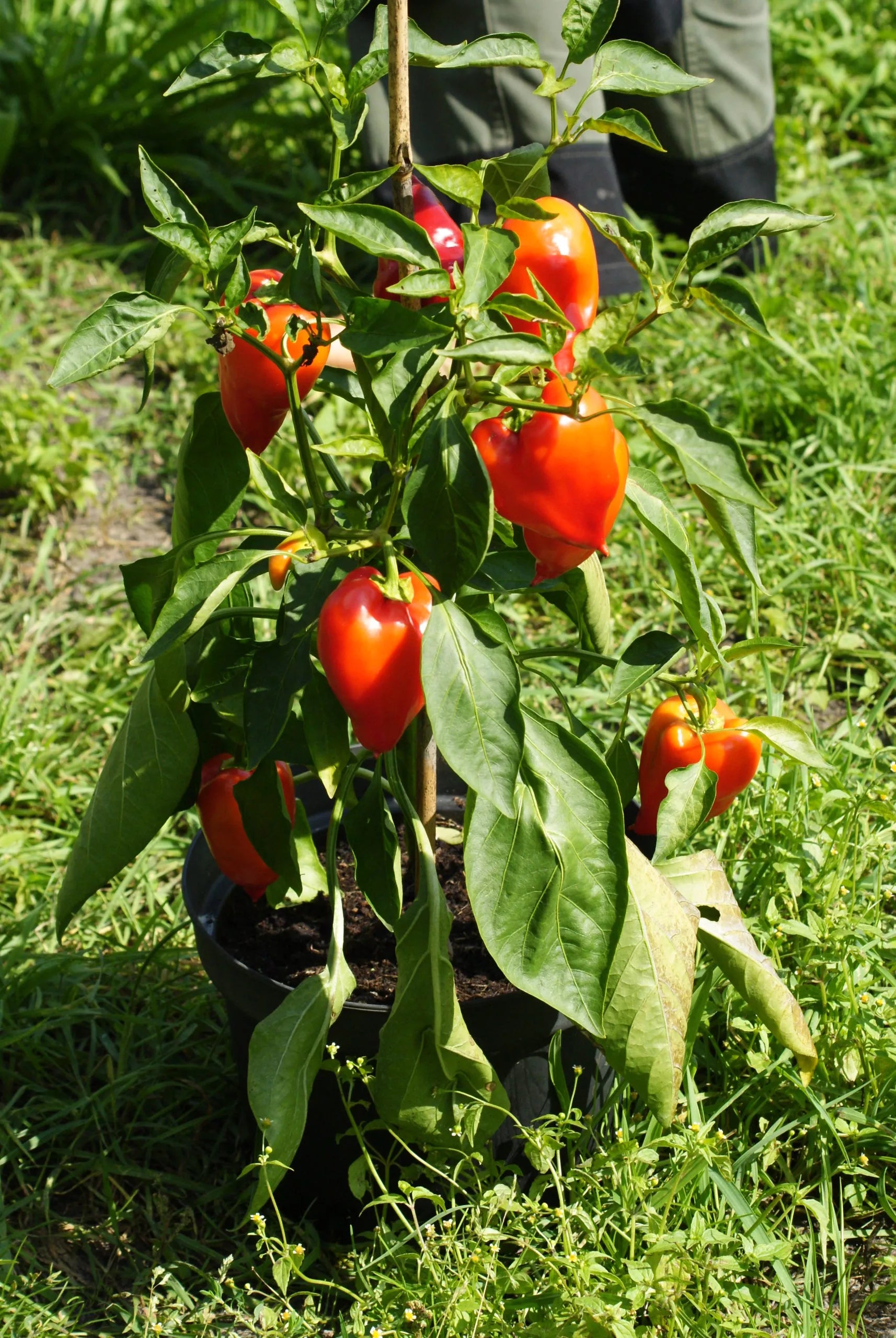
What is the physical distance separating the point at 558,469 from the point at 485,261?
159 mm

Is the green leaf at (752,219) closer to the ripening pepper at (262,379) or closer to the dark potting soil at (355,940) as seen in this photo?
the ripening pepper at (262,379)

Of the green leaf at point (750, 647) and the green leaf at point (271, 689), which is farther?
the green leaf at point (750, 647)

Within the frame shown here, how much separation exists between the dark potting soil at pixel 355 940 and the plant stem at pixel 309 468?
1.42 ft

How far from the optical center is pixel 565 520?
1.05 metres

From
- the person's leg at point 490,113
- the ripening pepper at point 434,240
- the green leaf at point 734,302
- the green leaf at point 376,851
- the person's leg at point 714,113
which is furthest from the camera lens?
the person's leg at point 714,113

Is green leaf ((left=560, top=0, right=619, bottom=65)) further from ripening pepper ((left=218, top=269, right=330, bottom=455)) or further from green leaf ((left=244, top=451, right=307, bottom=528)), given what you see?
green leaf ((left=244, top=451, right=307, bottom=528))

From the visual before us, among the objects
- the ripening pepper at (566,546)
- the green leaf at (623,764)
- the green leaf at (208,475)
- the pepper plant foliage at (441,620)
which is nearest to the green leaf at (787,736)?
the pepper plant foliage at (441,620)

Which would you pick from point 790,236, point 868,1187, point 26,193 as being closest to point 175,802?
point 868,1187

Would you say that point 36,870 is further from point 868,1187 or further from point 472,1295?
point 868,1187

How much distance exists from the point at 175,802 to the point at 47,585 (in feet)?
4.16

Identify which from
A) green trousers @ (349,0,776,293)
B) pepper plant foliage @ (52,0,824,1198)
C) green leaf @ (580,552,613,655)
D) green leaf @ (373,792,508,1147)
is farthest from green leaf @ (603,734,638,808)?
green trousers @ (349,0,776,293)

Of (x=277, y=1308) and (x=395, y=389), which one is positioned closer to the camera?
(x=395, y=389)

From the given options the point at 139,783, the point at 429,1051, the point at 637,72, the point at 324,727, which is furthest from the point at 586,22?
the point at 429,1051

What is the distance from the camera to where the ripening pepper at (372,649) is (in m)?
1.05
